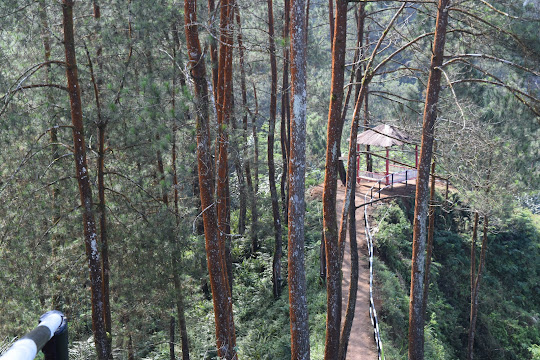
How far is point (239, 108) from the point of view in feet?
55.7

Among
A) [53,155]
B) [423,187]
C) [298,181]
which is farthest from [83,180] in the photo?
[423,187]

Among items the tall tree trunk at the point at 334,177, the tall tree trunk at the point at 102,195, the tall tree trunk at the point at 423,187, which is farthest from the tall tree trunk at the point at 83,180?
the tall tree trunk at the point at 423,187

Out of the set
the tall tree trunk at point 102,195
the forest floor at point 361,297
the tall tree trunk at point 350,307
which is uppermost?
the tall tree trunk at point 102,195

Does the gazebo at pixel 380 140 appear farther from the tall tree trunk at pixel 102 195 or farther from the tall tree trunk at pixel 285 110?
the tall tree trunk at pixel 102 195

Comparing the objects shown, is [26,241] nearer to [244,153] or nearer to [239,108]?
[244,153]

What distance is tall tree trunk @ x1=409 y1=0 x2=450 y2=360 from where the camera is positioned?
7251 millimetres

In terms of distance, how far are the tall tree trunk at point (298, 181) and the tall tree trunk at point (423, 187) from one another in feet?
6.76

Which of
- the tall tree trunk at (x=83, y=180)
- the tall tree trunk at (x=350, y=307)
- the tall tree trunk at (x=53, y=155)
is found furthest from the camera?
the tall tree trunk at (x=350, y=307)

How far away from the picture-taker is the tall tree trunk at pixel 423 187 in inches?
285

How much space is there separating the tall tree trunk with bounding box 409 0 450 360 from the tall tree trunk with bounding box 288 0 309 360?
6.76 ft

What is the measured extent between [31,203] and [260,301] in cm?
921

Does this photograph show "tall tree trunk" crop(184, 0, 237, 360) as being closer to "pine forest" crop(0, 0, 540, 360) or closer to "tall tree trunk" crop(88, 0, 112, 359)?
"pine forest" crop(0, 0, 540, 360)

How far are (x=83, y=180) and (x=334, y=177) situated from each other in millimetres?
4333

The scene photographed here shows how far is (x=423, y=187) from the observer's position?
7754 mm
